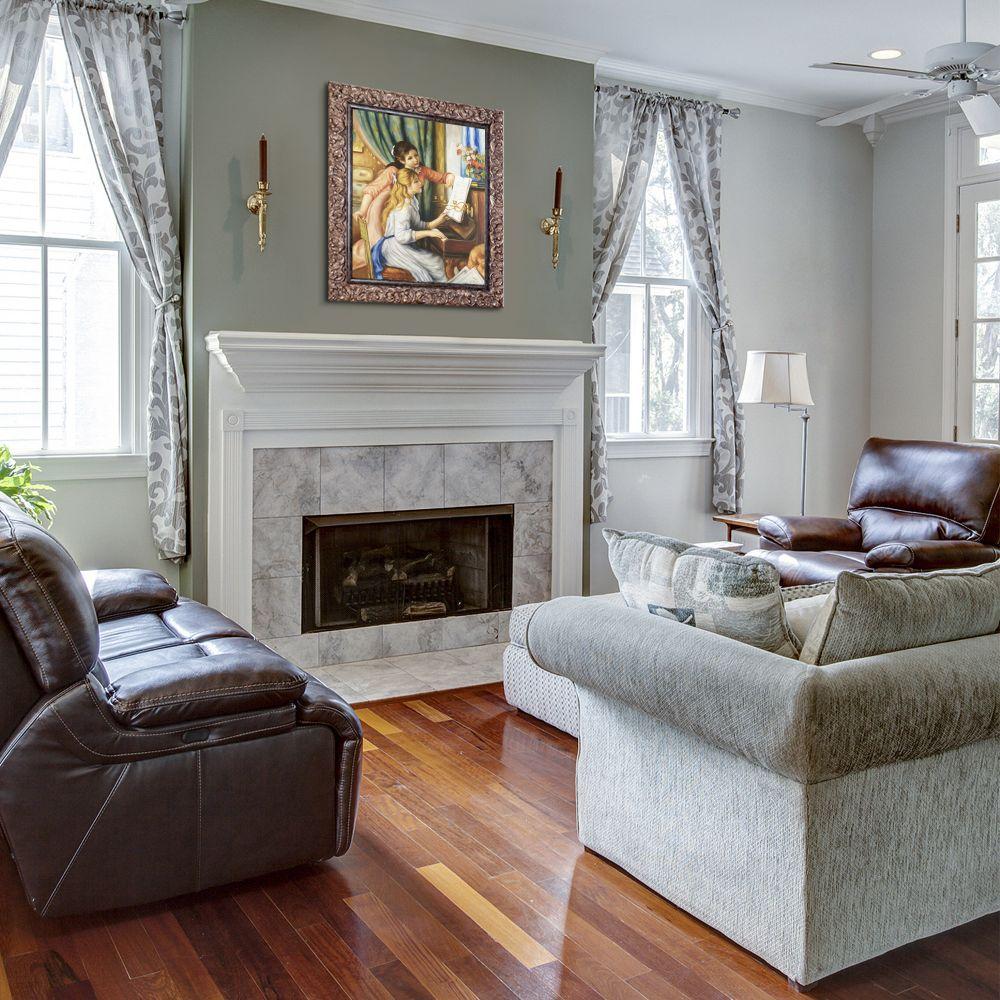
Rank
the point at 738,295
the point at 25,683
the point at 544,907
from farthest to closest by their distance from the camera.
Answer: the point at 738,295
the point at 544,907
the point at 25,683

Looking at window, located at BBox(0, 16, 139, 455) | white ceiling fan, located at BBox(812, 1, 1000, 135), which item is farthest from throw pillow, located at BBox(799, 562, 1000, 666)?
window, located at BBox(0, 16, 139, 455)

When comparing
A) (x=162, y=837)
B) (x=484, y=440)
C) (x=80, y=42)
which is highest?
(x=80, y=42)

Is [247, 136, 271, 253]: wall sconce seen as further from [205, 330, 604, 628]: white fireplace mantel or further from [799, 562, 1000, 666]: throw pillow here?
[799, 562, 1000, 666]: throw pillow

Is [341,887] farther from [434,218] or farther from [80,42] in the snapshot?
[80,42]

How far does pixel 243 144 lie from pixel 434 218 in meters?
0.92

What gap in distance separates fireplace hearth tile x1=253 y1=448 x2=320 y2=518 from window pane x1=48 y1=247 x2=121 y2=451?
2.13 feet

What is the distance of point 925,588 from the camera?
225cm

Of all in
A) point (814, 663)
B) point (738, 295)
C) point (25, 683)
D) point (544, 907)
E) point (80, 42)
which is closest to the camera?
point (814, 663)

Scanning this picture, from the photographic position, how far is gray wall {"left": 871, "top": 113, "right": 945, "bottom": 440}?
6230mm

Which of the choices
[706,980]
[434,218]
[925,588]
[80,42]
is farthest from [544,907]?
[80,42]

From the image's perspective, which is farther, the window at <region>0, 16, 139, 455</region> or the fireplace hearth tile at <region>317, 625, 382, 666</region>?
the fireplace hearth tile at <region>317, 625, 382, 666</region>

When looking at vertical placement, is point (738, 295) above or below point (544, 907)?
above

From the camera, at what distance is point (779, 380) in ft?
18.1

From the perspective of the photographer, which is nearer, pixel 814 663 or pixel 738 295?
pixel 814 663
